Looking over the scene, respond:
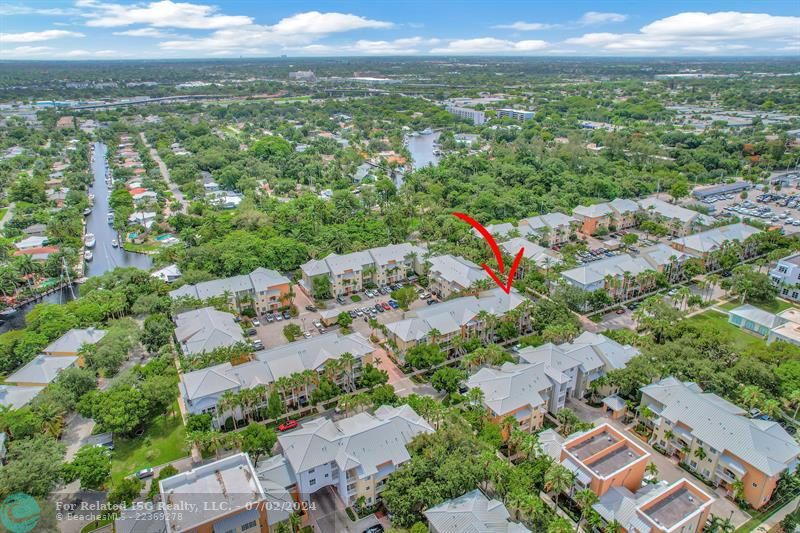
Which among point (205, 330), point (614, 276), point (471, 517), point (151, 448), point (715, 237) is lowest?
point (151, 448)

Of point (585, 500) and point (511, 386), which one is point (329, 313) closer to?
point (511, 386)

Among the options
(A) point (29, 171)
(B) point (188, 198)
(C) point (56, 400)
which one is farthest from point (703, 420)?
(A) point (29, 171)

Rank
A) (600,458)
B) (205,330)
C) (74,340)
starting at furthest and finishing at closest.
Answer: (74,340) → (205,330) → (600,458)

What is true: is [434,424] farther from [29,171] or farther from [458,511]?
[29,171]

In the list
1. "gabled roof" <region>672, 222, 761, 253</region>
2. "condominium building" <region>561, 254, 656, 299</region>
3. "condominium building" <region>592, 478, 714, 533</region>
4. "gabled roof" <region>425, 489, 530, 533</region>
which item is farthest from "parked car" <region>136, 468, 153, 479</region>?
"gabled roof" <region>672, 222, 761, 253</region>

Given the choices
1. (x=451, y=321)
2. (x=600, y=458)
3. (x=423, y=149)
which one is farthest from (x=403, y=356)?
(x=423, y=149)
